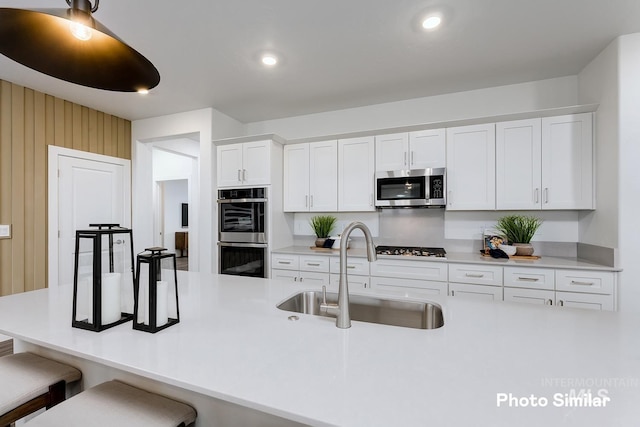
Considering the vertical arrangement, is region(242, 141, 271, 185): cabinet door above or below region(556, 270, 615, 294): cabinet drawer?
above

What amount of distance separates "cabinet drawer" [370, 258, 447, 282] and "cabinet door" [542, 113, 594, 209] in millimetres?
1105

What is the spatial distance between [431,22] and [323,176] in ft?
6.03

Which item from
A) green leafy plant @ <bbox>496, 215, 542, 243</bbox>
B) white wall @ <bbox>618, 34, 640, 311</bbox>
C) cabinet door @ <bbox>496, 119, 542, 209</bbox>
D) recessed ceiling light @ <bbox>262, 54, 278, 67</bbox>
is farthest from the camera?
green leafy plant @ <bbox>496, 215, 542, 243</bbox>

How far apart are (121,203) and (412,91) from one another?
3.90 metres

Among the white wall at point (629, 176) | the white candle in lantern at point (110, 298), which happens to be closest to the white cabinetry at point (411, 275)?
the white wall at point (629, 176)

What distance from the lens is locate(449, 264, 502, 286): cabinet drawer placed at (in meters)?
2.52

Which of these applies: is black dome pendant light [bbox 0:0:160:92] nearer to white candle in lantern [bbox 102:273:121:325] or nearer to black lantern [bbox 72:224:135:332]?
black lantern [bbox 72:224:135:332]

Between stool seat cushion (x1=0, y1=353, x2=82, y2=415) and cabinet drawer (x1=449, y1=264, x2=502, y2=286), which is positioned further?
cabinet drawer (x1=449, y1=264, x2=502, y2=286)

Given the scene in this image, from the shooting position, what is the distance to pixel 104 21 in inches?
78.8

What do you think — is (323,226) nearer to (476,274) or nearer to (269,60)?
(476,274)

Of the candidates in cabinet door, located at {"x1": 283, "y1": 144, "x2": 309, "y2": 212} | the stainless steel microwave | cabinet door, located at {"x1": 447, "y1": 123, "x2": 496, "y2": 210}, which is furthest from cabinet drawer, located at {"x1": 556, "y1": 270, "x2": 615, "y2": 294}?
cabinet door, located at {"x1": 283, "y1": 144, "x2": 309, "y2": 212}

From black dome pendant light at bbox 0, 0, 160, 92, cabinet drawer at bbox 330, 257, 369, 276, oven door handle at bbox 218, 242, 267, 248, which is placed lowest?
cabinet drawer at bbox 330, 257, 369, 276

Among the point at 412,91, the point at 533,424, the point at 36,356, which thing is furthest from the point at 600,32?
the point at 36,356

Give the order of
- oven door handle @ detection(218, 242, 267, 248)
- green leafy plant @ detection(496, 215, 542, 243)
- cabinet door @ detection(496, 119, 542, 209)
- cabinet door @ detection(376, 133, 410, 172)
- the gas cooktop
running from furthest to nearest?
oven door handle @ detection(218, 242, 267, 248) → cabinet door @ detection(376, 133, 410, 172) → the gas cooktop → green leafy plant @ detection(496, 215, 542, 243) → cabinet door @ detection(496, 119, 542, 209)
